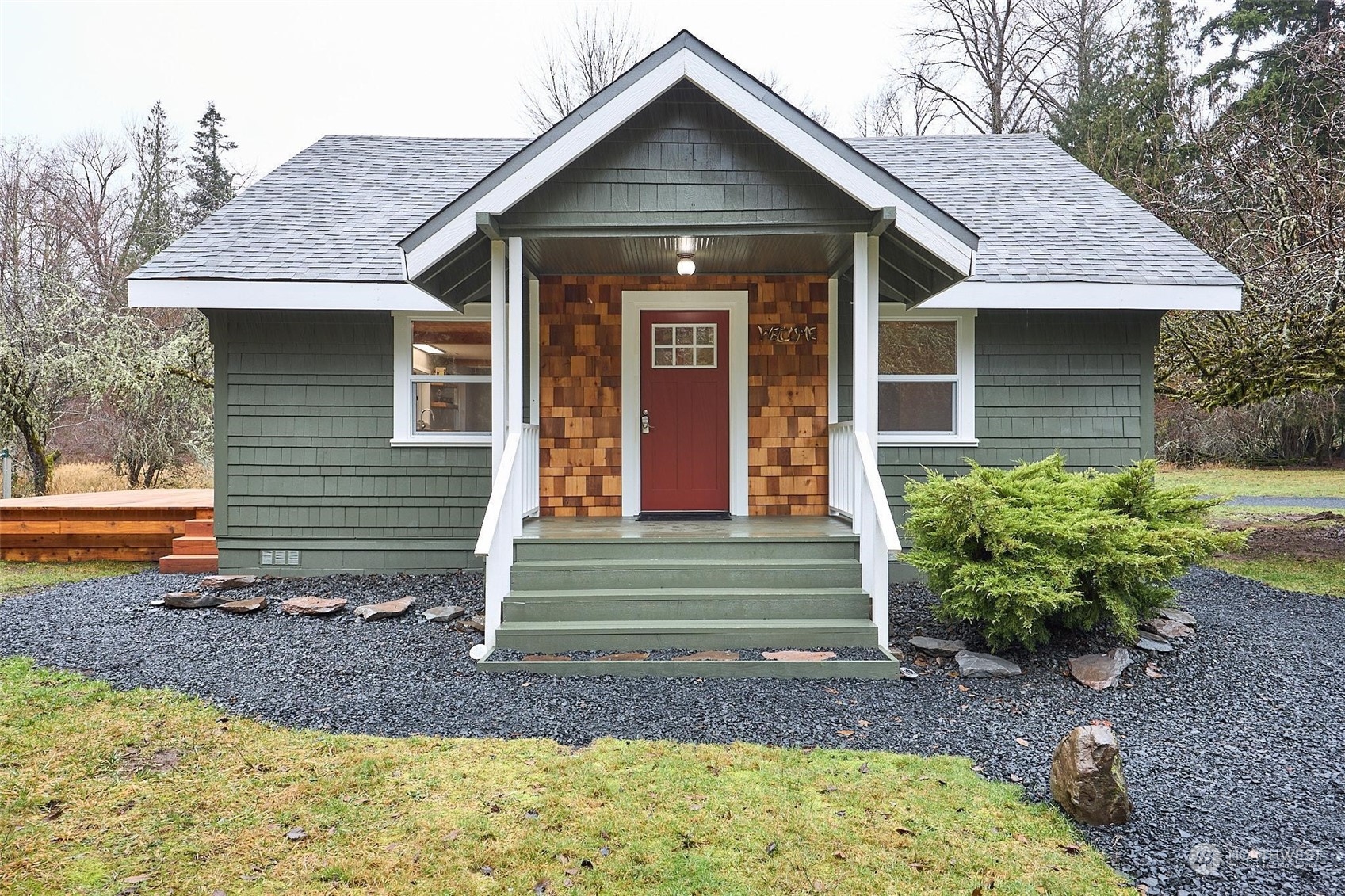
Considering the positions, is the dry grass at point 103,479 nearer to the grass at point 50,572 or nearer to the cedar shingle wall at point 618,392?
the grass at point 50,572

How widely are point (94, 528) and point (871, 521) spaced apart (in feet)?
24.4

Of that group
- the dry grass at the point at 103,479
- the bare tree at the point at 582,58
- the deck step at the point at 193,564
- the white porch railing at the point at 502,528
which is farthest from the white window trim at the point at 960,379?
the bare tree at the point at 582,58

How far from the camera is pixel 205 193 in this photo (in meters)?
22.1

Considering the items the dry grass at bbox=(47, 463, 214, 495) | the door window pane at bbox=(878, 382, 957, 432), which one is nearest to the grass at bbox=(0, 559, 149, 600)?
the dry grass at bbox=(47, 463, 214, 495)

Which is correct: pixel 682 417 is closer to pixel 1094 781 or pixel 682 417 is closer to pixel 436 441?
pixel 436 441

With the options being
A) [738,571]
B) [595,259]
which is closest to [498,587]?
[738,571]

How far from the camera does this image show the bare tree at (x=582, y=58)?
17.5 metres

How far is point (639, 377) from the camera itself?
669 cm

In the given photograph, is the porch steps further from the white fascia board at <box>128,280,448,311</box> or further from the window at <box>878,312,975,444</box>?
the white fascia board at <box>128,280,448,311</box>

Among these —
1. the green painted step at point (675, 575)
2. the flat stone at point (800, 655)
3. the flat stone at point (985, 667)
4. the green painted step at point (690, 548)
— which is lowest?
the flat stone at point (985, 667)

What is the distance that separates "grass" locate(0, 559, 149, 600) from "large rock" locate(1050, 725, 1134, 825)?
7601 mm

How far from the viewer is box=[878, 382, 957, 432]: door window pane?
267 inches

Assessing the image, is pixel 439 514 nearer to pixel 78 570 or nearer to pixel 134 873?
pixel 78 570

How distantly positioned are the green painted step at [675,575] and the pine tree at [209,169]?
21292 mm
